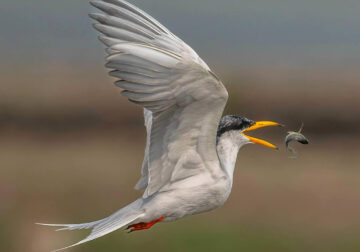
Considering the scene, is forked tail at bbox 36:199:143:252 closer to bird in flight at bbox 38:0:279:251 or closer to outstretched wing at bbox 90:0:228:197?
bird in flight at bbox 38:0:279:251

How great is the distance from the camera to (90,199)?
68.9 feet

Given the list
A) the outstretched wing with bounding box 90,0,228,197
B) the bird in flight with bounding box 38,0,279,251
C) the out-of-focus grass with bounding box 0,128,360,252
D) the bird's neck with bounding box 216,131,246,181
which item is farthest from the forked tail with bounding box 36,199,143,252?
the out-of-focus grass with bounding box 0,128,360,252

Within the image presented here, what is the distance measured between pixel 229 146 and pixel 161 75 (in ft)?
3.65

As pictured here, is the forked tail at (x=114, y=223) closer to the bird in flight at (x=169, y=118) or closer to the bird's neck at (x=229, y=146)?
the bird in flight at (x=169, y=118)

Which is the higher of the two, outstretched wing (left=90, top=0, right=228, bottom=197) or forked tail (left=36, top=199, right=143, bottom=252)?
outstretched wing (left=90, top=0, right=228, bottom=197)

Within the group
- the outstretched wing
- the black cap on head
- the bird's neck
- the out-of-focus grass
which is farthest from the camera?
the out-of-focus grass

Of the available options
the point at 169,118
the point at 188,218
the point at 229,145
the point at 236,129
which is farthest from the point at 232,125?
the point at 188,218

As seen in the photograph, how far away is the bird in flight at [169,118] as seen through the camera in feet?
24.8

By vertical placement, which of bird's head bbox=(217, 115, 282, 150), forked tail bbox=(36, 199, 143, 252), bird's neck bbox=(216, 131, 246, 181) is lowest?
forked tail bbox=(36, 199, 143, 252)

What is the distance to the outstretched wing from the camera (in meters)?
7.54

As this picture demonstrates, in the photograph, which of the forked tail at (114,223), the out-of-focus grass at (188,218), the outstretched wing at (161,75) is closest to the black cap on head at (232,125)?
the outstretched wing at (161,75)

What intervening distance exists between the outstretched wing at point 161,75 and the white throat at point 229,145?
53cm

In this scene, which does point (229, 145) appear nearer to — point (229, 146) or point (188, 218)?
point (229, 146)

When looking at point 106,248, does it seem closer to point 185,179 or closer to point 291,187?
point 291,187
